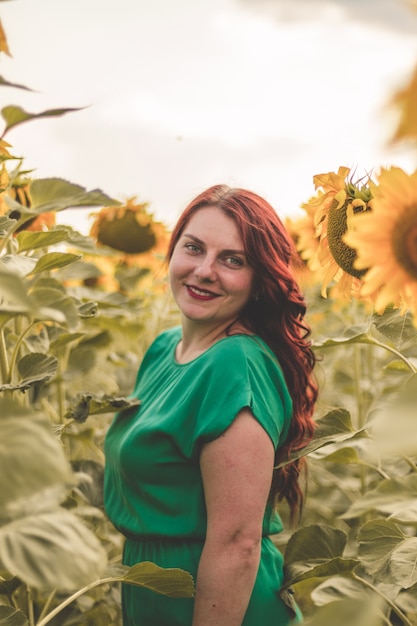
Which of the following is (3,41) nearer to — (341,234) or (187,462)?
(341,234)

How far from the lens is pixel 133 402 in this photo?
1.72m

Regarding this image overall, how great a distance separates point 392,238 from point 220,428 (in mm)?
695

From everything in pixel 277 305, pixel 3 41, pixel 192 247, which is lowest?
pixel 277 305

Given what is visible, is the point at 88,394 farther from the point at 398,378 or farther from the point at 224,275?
the point at 398,378

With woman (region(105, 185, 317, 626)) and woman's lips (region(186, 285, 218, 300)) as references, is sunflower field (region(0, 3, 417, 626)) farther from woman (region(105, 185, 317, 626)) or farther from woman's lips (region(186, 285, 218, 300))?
woman's lips (region(186, 285, 218, 300))

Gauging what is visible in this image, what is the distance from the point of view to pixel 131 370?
2637 mm

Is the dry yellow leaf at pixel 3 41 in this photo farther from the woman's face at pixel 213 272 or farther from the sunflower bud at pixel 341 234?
the woman's face at pixel 213 272

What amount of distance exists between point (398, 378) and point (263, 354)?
727mm

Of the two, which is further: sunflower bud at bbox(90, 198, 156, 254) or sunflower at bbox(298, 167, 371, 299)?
sunflower bud at bbox(90, 198, 156, 254)

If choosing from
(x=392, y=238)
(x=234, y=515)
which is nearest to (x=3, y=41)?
(x=392, y=238)

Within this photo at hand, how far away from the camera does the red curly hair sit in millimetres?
1679

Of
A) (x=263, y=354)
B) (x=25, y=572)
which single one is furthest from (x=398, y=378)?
(x=25, y=572)


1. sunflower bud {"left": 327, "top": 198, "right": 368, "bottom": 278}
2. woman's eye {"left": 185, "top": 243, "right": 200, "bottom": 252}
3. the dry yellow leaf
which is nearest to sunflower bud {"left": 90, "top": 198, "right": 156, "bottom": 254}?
woman's eye {"left": 185, "top": 243, "right": 200, "bottom": 252}

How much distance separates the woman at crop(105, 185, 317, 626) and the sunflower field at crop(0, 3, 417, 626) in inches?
3.9
